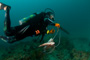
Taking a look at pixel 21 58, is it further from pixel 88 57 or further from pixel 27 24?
pixel 88 57

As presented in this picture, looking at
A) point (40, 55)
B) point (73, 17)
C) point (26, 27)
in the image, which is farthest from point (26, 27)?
point (73, 17)

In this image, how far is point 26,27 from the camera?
4789 millimetres

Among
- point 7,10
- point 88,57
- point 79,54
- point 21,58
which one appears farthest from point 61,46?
point 7,10

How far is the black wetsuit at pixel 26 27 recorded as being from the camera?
4.64 metres

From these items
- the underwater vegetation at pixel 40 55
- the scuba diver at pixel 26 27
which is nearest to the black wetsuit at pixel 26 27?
the scuba diver at pixel 26 27

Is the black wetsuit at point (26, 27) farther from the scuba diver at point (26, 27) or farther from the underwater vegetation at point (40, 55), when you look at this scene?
the underwater vegetation at point (40, 55)

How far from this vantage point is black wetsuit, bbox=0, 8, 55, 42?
15.2 ft

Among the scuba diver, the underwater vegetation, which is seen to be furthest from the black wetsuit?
the underwater vegetation

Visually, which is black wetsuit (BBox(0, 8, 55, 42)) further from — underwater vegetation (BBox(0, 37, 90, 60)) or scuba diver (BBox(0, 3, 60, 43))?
underwater vegetation (BBox(0, 37, 90, 60))

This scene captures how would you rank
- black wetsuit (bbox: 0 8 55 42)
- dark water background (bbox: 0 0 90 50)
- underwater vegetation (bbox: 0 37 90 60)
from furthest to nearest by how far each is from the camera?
1. dark water background (bbox: 0 0 90 50)
2. underwater vegetation (bbox: 0 37 90 60)
3. black wetsuit (bbox: 0 8 55 42)

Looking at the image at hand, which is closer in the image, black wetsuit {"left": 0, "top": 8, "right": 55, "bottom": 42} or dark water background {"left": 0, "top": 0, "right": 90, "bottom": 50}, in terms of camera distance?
black wetsuit {"left": 0, "top": 8, "right": 55, "bottom": 42}

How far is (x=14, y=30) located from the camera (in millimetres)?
4734

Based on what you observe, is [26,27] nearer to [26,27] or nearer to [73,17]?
[26,27]

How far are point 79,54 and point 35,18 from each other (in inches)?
278
